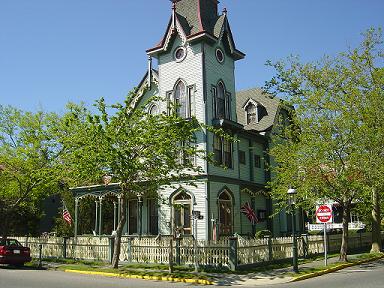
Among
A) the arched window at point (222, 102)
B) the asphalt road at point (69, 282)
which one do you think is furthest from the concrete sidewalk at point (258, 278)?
the arched window at point (222, 102)

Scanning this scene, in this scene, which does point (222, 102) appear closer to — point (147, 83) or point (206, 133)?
point (206, 133)

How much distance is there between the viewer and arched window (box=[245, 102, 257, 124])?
33.1 metres

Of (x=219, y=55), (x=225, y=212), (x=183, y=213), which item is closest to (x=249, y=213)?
(x=225, y=212)

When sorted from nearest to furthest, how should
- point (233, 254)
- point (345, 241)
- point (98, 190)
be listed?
point (233, 254) → point (345, 241) → point (98, 190)

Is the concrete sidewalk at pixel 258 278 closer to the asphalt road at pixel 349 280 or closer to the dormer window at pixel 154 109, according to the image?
the asphalt road at pixel 349 280

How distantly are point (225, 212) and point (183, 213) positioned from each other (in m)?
2.74

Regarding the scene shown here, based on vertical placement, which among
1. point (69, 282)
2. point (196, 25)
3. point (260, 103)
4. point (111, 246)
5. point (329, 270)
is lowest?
point (329, 270)

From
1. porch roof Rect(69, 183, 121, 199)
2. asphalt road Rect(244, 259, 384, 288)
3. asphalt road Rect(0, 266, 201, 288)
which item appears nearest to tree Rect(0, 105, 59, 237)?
porch roof Rect(69, 183, 121, 199)

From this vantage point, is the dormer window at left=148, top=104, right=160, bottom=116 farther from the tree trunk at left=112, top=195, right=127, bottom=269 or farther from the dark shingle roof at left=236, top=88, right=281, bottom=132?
the tree trunk at left=112, top=195, right=127, bottom=269

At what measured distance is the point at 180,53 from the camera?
2889cm

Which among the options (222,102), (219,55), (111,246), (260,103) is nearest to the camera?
(111,246)

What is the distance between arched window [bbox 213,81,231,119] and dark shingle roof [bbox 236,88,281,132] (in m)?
3.42

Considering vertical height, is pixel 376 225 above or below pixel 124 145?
below

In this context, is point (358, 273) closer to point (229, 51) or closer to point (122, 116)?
point (122, 116)
